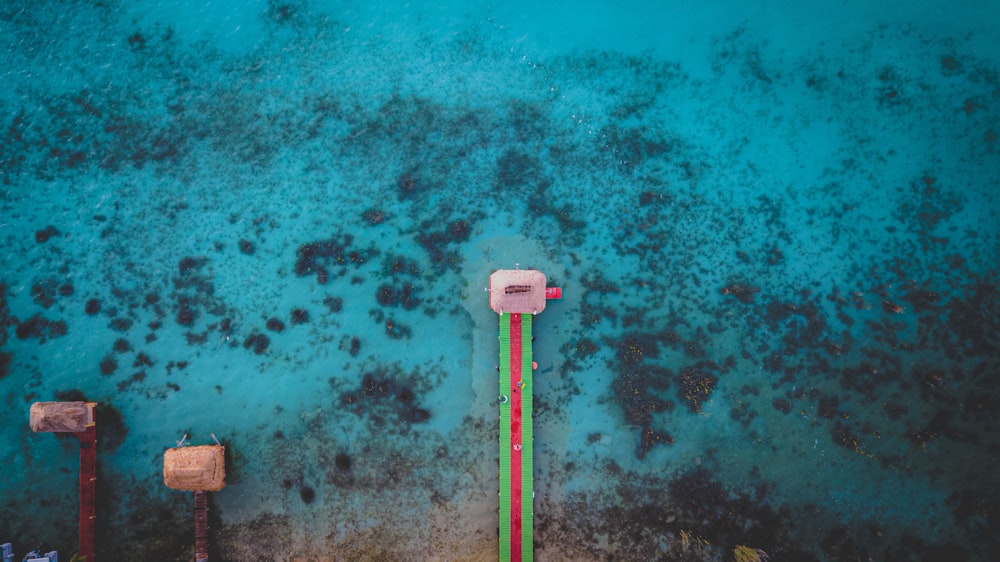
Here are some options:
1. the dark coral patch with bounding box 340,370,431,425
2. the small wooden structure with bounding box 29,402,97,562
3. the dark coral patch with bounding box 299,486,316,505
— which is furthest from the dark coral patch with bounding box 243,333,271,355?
the small wooden structure with bounding box 29,402,97,562

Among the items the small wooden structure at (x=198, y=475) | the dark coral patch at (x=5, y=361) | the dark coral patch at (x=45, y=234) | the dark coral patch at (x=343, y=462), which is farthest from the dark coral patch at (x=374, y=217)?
the dark coral patch at (x=5, y=361)

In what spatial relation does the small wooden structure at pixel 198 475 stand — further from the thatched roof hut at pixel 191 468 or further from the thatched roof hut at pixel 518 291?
the thatched roof hut at pixel 518 291

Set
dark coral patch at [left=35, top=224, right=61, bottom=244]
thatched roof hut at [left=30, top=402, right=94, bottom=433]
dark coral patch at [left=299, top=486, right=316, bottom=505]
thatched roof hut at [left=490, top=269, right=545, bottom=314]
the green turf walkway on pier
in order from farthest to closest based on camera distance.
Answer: dark coral patch at [left=35, top=224, right=61, bottom=244] < dark coral patch at [left=299, top=486, right=316, bottom=505] < the green turf walkway on pier < thatched roof hut at [left=490, top=269, right=545, bottom=314] < thatched roof hut at [left=30, top=402, right=94, bottom=433]

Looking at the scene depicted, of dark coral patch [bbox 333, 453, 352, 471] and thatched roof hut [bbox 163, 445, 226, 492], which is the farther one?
dark coral patch [bbox 333, 453, 352, 471]

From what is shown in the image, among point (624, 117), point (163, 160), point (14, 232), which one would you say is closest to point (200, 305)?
point (163, 160)

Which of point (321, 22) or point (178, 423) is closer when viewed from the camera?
point (178, 423)

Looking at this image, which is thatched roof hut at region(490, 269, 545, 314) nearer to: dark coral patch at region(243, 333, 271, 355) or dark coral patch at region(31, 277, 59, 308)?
dark coral patch at region(243, 333, 271, 355)

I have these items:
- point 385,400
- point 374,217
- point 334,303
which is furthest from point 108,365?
point 374,217

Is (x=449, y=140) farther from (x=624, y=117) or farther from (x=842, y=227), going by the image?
(x=842, y=227)

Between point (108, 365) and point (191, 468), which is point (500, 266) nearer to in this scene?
point (191, 468)
